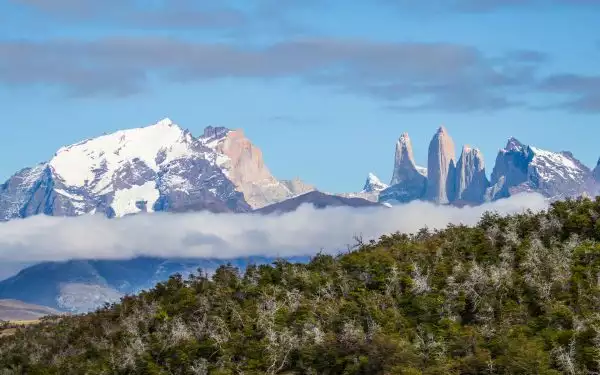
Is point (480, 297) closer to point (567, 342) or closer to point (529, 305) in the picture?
point (529, 305)

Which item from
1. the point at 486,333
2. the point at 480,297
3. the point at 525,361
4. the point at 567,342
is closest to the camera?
the point at 525,361

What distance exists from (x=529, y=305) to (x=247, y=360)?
4861 centimetres

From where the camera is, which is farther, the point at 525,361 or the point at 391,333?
the point at 391,333

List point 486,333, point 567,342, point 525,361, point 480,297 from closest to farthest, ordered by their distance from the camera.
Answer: point 525,361 → point 567,342 → point 486,333 → point 480,297

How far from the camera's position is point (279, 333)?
19125cm

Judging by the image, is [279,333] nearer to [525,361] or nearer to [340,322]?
[340,322]

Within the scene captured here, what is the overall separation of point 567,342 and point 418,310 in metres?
36.2

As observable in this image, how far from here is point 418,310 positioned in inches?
7756

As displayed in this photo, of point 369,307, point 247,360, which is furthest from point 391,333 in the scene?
point 247,360

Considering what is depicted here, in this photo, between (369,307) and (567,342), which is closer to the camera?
(567,342)

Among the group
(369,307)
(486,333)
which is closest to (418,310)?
(369,307)

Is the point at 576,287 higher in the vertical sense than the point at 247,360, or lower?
higher

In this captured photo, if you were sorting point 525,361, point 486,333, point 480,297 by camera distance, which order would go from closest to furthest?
point 525,361, point 486,333, point 480,297

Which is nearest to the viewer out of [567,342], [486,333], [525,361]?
[525,361]
